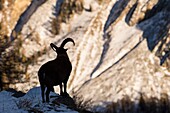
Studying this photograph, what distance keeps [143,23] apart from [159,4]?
690cm

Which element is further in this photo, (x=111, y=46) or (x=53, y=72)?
(x=111, y=46)

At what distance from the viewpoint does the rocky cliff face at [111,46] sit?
111375mm

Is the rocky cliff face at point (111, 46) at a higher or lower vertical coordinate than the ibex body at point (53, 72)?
higher

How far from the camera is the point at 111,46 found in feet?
417

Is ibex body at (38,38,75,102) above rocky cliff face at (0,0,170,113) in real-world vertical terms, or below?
below

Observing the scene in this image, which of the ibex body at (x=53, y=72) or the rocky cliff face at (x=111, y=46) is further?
the rocky cliff face at (x=111, y=46)

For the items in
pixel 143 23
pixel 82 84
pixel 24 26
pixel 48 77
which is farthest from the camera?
pixel 24 26

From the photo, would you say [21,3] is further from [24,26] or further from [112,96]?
[112,96]

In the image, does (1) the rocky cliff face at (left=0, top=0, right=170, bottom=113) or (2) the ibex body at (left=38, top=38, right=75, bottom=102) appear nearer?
(2) the ibex body at (left=38, top=38, right=75, bottom=102)

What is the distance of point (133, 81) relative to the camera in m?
114

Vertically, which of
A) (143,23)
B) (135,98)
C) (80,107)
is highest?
(143,23)

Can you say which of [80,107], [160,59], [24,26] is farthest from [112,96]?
[80,107]

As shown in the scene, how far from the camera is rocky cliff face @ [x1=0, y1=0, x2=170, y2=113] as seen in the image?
111 meters

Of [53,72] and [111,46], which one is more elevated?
[111,46]
